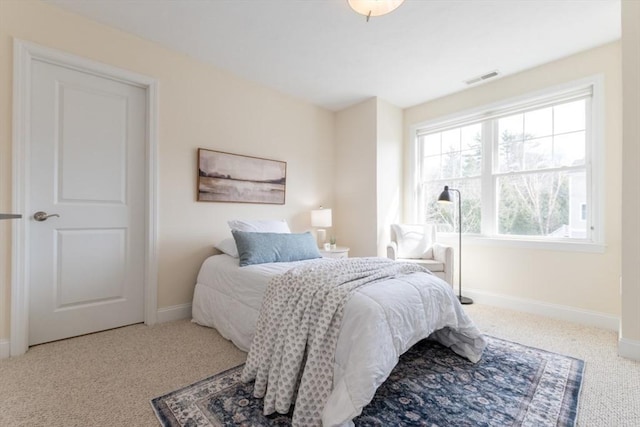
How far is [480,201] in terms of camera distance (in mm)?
3594

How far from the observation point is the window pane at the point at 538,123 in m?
3.12

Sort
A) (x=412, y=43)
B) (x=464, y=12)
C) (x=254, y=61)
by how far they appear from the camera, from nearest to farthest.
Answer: (x=464, y=12)
(x=412, y=43)
(x=254, y=61)

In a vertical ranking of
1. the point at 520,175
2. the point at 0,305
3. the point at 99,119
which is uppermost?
Result: the point at 99,119

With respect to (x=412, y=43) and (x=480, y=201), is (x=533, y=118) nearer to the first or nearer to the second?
(x=480, y=201)

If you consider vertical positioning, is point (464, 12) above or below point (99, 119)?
above

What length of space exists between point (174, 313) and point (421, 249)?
2.75 meters

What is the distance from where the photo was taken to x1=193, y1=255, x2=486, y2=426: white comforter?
1267 mm

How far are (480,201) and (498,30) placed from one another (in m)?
1.83

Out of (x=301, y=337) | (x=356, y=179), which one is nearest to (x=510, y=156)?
(x=356, y=179)

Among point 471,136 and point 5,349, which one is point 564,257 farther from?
point 5,349

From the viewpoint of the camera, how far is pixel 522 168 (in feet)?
10.8

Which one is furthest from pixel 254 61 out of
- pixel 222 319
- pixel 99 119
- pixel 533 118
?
pixel 533 118

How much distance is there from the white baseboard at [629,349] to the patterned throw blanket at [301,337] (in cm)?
178

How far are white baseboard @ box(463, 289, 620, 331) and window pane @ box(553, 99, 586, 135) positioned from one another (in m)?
1.77
